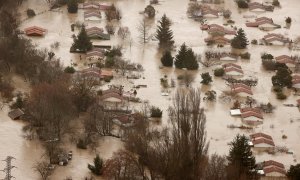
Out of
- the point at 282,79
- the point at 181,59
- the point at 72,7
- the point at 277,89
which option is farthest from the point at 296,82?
the point at 72,7

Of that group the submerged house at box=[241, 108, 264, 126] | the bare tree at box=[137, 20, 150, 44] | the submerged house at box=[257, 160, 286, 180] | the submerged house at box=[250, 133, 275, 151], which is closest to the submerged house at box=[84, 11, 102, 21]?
the bare tree at box=[137, 20, 150, 44]

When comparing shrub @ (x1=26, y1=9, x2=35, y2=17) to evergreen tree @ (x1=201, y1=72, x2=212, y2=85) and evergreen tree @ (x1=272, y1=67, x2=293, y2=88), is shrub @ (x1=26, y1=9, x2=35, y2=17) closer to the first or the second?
Answer: evergreen tree @ (x1=201, y1=72, x2=212, y2=85)

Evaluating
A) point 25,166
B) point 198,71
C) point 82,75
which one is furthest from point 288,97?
point 25,166

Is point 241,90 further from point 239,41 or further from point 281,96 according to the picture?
point 239,41

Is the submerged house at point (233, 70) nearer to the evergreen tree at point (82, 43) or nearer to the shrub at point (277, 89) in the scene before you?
the shrub at point (277, 89)

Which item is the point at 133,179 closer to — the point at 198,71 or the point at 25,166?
the point at 25,166
